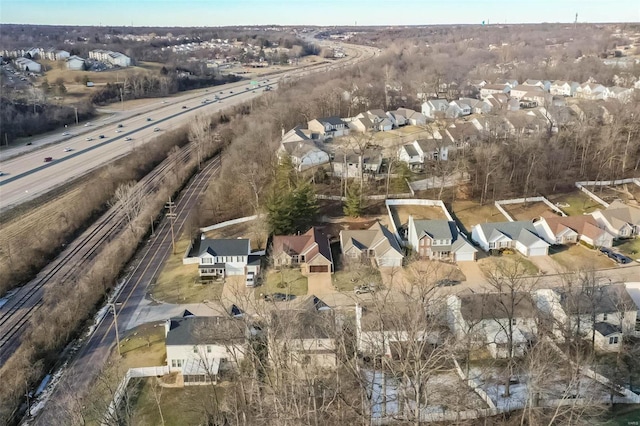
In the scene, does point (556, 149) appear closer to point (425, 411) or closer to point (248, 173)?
point (248, 173)

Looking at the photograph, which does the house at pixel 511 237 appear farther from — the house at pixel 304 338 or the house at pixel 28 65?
the house at pixel 28 65

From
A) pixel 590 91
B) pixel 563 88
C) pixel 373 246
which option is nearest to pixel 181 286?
pixel 373 246

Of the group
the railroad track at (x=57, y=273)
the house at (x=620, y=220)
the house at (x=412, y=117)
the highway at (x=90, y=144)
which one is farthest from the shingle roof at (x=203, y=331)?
the house at (x=412, y=117)

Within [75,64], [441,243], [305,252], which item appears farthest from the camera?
[75,64]

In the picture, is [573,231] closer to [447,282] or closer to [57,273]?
[447,282]

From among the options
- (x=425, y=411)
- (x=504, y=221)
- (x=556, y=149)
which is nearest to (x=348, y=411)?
(x=425, y=411)

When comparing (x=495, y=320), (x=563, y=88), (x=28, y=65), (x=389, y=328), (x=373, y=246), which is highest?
(x=28, y=65)

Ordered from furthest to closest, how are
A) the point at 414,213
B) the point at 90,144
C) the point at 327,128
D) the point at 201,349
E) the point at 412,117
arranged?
the point at 90,144 → the point at 412,117 → the point at 327,128 → the point at 414,213 → the point at 201,349
